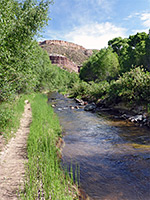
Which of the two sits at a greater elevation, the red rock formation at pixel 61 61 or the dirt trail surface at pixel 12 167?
the red rock formation at pixel 61 61

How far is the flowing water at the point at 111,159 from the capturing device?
4968 millimetres

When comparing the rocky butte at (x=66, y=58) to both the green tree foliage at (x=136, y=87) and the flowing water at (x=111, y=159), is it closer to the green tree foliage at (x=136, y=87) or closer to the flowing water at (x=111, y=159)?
the green tree foliage at (x=136, y=87)

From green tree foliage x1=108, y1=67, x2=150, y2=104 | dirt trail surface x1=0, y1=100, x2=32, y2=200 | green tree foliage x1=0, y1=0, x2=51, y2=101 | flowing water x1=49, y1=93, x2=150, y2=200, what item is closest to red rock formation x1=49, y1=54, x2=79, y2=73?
green tree foliage x1=108, y1=67, x2=150, y2=104

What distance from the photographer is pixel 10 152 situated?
652 cm

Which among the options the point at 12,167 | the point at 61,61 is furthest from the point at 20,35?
the point at 61,61

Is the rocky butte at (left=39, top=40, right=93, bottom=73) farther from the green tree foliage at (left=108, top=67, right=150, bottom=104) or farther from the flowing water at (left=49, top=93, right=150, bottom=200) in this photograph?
the flowing water at (left=49, top=93, right=150, bottom=200)

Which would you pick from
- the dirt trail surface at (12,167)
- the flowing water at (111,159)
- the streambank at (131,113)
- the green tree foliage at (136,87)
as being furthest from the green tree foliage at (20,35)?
the green tree foliage at (136,87)

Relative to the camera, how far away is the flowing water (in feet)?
16.3

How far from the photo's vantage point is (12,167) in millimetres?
5289

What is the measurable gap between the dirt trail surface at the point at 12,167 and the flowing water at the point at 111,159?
1.65 metres

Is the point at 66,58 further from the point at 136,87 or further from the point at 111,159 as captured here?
the point at 111,159

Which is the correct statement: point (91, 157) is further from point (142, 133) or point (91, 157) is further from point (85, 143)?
point (142, 133)

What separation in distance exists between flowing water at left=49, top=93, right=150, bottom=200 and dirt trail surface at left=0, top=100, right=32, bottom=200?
165 cm

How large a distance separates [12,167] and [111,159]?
161 inches
